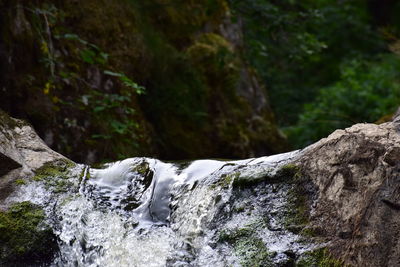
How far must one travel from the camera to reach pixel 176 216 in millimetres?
2996

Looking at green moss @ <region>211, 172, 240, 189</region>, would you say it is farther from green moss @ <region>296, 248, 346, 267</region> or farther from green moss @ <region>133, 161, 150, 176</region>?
green moss @ <region>296, 248, 346, 267</region>

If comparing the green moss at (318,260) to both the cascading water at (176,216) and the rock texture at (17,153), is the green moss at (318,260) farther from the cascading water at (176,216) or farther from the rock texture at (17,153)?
the rock texture at (17,153)

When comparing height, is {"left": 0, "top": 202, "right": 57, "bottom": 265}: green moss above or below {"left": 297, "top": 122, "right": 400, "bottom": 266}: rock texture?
below

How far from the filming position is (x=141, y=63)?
18.6 ft

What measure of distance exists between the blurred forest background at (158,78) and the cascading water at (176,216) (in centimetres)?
106

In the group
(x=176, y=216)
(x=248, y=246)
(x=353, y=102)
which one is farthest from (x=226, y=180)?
(x=353, y=102)

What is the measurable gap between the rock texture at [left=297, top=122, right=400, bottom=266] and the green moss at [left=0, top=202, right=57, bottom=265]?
140cm

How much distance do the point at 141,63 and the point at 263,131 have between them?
2101 millimetres

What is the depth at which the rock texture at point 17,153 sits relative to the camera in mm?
2990

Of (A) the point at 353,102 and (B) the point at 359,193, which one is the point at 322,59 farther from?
(B) the point at 359,193

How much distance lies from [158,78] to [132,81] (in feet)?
4.52

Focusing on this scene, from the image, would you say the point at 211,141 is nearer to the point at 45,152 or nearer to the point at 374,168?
the point at 45,152

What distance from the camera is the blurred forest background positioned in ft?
14.3

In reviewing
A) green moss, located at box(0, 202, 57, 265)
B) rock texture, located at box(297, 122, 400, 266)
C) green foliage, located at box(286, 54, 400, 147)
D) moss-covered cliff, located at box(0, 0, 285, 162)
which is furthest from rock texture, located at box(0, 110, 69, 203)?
green foliage, located at box(286, 54, 400, 147)
